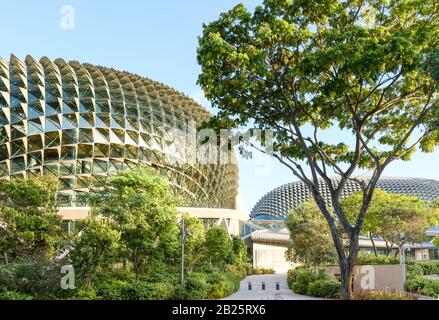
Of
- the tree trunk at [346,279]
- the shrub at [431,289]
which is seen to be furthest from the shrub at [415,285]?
the tree trunk at [346,279]

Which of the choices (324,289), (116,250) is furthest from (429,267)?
(116,250)

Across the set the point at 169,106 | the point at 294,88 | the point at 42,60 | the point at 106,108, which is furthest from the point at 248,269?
the point at 294,88

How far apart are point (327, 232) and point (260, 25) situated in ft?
79.5

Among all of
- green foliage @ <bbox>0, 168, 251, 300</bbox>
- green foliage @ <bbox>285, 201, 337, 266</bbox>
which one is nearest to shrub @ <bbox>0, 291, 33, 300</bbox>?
green foliage @ <bbox>0, 168, 251, 300</bbox>

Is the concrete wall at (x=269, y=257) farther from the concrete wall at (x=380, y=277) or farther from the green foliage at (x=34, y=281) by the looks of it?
the green foliage at (x=34, y=281)

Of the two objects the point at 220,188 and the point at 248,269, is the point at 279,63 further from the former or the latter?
the point at 220,188

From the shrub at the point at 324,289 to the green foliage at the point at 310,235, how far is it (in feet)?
25.8

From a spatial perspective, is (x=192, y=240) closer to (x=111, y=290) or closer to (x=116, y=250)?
(x=116, y=250)

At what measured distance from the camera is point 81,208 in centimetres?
4334

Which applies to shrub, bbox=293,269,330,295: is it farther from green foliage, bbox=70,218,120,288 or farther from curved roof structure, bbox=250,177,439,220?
curved roof structure, bbox=250,177,439,220

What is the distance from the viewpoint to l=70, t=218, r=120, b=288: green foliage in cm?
2195

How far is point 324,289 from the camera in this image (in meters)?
27.7

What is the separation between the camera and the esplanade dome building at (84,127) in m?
45.0

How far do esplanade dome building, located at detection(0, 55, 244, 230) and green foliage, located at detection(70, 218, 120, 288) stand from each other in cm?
1807
